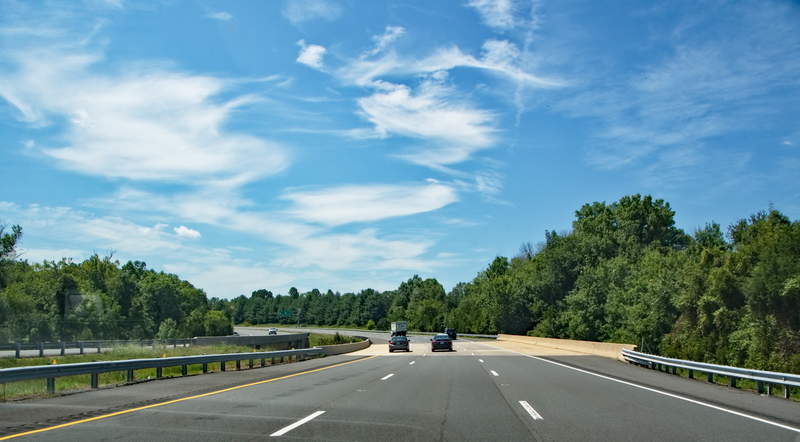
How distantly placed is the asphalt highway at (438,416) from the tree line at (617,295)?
945 inches

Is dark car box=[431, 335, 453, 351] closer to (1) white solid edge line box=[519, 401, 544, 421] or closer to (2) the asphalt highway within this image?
(2) the asphalt highway

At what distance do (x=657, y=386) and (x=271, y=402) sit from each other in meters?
11.0

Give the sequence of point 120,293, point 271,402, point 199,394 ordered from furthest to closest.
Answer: point 120,293, point 199,394, point 271,402

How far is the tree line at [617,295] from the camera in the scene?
3672 cm

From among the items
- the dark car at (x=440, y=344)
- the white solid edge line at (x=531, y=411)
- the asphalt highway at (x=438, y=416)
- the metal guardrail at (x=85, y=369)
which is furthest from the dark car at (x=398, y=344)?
the white solid edge line at (x=531, y=411)

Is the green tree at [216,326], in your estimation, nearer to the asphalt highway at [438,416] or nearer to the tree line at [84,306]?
the tree line at [84,306]

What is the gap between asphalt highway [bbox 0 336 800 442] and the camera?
8883 millimetres

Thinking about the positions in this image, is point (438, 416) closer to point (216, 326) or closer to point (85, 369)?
point (85, 369)

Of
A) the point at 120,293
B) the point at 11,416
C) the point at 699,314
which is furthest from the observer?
the point at 120,293

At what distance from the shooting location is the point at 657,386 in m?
17.2

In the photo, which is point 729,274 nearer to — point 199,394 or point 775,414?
point 775,414

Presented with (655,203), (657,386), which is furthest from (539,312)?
(657,386)

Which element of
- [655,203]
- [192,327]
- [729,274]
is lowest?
[192,327]

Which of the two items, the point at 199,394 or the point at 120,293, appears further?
the point at 120,293
